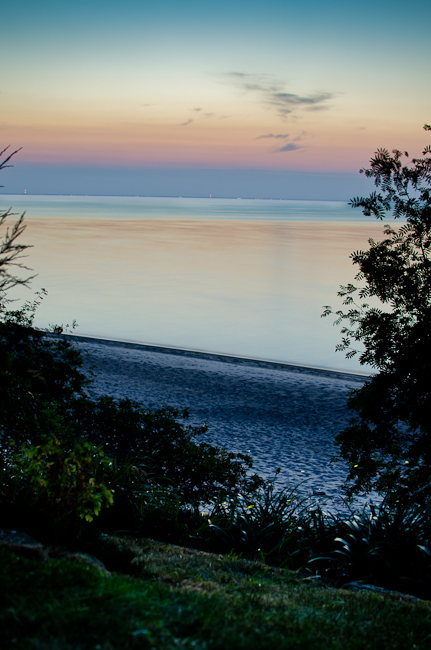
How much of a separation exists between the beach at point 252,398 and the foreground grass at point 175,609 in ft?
8.54

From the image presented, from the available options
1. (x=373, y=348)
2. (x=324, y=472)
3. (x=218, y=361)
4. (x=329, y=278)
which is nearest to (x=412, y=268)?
(x=373, y=348)

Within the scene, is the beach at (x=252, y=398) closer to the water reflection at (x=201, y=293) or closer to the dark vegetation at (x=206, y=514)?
the dark vegetation at (x=206, y=514)

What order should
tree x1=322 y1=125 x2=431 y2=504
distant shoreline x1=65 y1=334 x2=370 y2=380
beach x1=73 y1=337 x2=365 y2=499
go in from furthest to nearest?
1. distant shoreline x1=65 y1=334 x2=370 y2=380
2. beach x1=73 y1=337 x2=365 y2=499
3. tree x1=322 y1=125 x2=431 y2=504

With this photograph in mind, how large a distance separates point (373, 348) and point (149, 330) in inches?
388

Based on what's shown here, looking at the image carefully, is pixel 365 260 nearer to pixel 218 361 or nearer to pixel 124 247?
pixel 218 361

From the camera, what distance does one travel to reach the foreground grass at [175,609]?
89.5 inches

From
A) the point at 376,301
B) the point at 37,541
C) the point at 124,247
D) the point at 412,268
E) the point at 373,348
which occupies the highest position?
the point at 124,247

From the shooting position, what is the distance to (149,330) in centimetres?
1422

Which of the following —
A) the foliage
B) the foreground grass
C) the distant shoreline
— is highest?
the distant shoreline

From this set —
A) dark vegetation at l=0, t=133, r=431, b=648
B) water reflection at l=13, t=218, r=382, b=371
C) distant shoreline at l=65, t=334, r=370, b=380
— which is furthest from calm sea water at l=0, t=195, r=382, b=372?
dark vegetation at l=0, t=133, r=431, b=648

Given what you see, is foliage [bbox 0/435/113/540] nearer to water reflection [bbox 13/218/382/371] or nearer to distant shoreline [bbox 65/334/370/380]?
distant shoreline [bbox 65/334/370/380]

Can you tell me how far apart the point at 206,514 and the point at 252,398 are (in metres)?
4.03

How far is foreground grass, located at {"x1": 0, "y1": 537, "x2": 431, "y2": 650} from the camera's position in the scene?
2.27m

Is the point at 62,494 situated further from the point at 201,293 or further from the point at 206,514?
the point at 201,293
